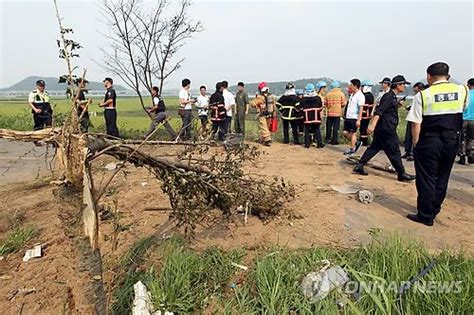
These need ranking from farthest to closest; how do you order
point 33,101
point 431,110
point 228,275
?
1. point 33,101
2. point 431,110
3. point 228,275

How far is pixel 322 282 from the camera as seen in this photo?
3.02 meters

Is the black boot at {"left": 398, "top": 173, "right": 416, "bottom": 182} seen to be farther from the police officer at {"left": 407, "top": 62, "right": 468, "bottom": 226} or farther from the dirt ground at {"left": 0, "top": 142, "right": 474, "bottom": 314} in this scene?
the police officer at {"left": 407, "top": 62, "right": 468, "bottom": 226}

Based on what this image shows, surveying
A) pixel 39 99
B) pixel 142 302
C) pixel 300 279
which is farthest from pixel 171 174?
pixel 39 99

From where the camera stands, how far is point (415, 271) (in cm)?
309

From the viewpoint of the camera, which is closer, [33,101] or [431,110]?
[431,110]

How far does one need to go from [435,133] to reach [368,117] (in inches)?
186

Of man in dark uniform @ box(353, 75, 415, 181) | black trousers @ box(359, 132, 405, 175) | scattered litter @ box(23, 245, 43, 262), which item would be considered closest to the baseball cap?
man in dark uniform @ box(353, 75, 415, 181)

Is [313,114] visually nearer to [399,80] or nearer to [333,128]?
[333,128]

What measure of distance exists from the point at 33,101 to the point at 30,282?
8.09 metres

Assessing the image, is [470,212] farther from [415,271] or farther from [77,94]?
[77,94]

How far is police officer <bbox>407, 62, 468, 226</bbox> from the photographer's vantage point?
433cm

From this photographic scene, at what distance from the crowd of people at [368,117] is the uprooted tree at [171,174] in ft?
0.63

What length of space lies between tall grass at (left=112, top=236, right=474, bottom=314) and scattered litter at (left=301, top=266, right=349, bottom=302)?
0.17 feet

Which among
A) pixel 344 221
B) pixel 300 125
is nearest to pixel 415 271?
pixel 344 221
